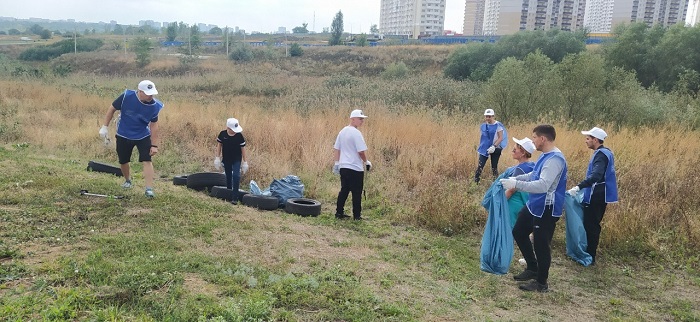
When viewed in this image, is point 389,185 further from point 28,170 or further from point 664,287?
point 28,170

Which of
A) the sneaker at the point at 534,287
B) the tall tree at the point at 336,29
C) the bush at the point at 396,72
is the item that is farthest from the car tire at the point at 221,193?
the tall tree at the point at 336,29

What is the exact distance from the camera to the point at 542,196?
14.9 ft

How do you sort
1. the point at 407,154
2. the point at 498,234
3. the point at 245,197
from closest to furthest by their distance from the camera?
the point at 498,234 → the point at 245,197 → the point at 407,154

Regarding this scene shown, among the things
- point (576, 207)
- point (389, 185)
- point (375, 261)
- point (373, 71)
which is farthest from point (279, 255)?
point (373, 71)

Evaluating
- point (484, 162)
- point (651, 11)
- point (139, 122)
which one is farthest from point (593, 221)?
point (651, 11)

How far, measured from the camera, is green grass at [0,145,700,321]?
3.53 metres

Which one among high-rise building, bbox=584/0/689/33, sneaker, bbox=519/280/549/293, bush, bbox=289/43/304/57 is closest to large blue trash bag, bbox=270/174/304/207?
sneaker, bbox=519/280/549/293

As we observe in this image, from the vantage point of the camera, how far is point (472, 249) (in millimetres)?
6020

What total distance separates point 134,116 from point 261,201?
210cm

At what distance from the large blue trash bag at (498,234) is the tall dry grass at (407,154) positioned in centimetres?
162

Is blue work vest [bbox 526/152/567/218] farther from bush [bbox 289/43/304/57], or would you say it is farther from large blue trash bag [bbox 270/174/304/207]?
bush [bbox 289/43/304/57]

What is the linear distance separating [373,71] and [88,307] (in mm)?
46656

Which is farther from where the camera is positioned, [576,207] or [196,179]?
[196,179]

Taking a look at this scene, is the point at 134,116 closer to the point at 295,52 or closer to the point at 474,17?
the point at 295,52
